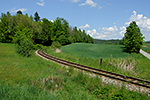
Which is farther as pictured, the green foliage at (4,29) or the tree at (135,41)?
the green foliage at (4,29)

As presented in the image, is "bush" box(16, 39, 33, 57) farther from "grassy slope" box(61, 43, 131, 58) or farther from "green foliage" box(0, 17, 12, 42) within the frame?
"green foliage" box(0, 17, 12, 42)

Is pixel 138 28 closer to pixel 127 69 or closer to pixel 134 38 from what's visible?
pixel 134 38

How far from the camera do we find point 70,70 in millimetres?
15375

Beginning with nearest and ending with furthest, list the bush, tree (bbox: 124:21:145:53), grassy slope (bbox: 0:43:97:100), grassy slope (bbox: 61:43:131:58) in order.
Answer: grassy slope (bbox: 0:43:97:100) < the bush < grassy slope (bbox: 61:43:131:58) < tree (bbox: 124:21:145:53)

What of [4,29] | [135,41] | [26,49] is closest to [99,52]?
[135,41]

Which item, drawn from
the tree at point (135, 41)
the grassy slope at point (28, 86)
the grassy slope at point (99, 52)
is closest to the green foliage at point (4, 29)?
the grassy slope at point (99, 52)

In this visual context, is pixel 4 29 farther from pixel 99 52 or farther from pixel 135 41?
pixel 135 41

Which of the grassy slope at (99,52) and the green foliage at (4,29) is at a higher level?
the green foliage at (4,29)

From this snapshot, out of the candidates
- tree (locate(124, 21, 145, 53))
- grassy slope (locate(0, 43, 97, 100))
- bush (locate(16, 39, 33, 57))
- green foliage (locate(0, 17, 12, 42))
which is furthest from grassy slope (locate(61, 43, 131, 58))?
green foliage (locate(0, 17, 12, 42))

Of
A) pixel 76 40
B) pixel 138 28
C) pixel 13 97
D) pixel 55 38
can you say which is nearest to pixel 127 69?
pixel 13 97

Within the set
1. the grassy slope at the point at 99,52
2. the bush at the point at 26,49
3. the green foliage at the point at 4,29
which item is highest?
the green foliage at the point at 4,29

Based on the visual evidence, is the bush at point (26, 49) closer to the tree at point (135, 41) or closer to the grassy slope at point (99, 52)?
the grassy slope at point (99, 52)

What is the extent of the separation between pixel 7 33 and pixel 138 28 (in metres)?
65.1

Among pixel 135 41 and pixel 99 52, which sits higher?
pixel 135 41
